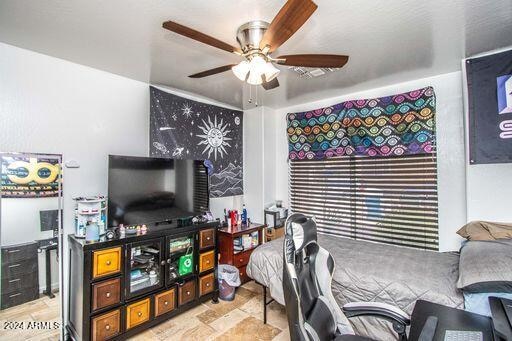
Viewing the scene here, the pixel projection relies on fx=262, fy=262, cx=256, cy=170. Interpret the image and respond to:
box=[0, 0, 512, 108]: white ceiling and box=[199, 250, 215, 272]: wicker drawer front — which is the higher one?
box=[0, 0, 512, 108]: white ceiling

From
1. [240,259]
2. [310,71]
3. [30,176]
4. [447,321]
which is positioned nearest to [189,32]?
[310,71]

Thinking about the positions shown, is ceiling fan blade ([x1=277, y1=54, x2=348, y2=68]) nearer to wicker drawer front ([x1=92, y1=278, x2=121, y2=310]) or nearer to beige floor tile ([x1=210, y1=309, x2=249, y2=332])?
wicker drawer front ([x1=92, y1=278, x2=121, y2=310])

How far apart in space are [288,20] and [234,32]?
71 cm

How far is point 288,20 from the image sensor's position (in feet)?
4.47

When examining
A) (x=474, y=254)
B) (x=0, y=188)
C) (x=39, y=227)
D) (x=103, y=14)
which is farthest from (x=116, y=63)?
(x=474, y=254)

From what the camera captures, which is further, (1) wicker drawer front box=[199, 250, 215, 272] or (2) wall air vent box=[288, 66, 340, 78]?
(1) wicker drawer front box=[199, 250, 215, 272]

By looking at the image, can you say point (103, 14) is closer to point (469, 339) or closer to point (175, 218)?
point (175, 218)

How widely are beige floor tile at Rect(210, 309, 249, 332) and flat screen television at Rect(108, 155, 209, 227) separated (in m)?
1.13

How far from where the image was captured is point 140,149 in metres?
2.97

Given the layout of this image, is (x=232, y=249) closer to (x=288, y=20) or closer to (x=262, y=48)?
(x=262, y=48)

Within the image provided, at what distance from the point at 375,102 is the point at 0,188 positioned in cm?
369

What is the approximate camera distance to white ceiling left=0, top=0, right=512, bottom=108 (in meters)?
1.67

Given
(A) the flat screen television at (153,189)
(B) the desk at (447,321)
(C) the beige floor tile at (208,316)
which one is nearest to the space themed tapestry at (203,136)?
(A) the flat screen television at (153,189)

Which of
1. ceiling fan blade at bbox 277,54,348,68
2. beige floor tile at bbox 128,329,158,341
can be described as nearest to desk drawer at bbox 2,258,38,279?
beige floor tile at bbox 128,329,158,341
